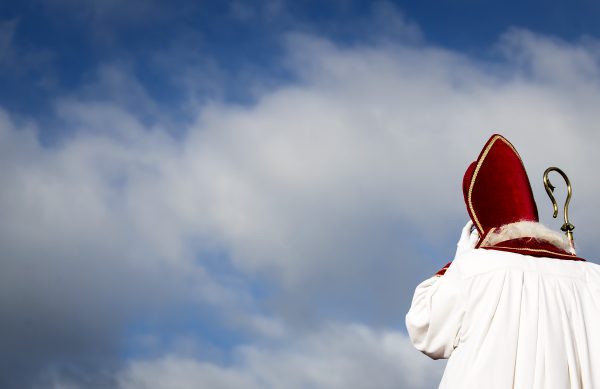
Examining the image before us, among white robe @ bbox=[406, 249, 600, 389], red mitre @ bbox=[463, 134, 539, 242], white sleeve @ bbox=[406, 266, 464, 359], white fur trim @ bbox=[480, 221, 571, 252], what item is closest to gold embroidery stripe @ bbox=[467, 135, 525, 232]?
red mitre @ bbox=[463, 134, 539, 242]

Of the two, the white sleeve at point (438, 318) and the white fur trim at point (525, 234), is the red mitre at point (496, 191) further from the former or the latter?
the white sleeve at point (438, 318)

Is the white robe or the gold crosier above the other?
the gold crosier

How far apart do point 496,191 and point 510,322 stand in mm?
1247

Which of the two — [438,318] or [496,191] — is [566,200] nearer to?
[496,191]

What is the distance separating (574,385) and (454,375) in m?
0.92

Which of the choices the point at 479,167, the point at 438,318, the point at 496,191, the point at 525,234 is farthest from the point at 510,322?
the point at 479,167

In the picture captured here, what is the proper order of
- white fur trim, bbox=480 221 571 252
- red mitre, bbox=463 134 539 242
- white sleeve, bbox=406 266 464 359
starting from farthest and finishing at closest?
red mitre, bbox=463 134 539 242, white fur trim, bbox=480 221 571 252, white sleeve, bbox=406 266 464 359

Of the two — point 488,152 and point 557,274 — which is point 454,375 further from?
point 488,152

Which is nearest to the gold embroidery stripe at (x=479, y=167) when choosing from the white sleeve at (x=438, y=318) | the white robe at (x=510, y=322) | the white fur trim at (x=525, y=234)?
the white fur trim at (x=525, y=234)

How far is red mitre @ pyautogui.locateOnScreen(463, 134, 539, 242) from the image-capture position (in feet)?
28.3

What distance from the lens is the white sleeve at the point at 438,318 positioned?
26.5 ft

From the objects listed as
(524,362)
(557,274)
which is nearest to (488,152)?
(557,274)

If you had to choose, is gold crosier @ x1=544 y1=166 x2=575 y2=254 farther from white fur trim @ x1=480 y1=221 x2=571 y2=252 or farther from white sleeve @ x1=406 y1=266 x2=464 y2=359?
white sleeve @ x1=406 y1=266 x2=464 y2=359

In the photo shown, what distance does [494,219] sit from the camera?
28.4 feet
